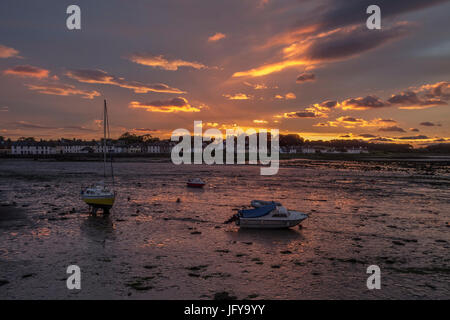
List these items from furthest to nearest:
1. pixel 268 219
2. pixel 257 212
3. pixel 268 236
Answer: pixel 257 212
pixel 268 219
pixel 268 236

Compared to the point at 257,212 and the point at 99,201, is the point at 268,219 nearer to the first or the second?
the point at 257,212

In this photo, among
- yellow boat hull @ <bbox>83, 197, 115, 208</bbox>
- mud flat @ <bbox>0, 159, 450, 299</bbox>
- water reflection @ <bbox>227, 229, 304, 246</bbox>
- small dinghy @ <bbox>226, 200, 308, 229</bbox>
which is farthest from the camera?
yellow boat hull @ <bbox>83, 197, 115, 208</bbox>

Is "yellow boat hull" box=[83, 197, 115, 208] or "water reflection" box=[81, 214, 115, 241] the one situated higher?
"yellow boat hull" box=[83, 197, 115, 208]

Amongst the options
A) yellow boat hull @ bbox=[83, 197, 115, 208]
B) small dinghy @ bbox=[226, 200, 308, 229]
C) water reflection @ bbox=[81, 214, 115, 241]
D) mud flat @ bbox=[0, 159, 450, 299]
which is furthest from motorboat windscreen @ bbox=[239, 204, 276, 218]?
yellow boat hull @ bbox=[83, 197, 115, 208]

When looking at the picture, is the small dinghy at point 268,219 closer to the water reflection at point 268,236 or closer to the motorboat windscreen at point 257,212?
the motorboat windscreen at point 257,212

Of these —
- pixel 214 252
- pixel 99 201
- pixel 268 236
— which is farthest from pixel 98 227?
pixel 268 236

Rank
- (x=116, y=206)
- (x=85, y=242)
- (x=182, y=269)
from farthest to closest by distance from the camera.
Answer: (x=116, y=206) → (x=85, y=242) → (x=182, y=269)

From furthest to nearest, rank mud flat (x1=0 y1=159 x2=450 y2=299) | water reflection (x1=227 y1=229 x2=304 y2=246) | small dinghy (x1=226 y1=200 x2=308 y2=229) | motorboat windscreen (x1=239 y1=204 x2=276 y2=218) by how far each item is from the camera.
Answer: motorboat windscreen (x1=239 y1=204 x2=276 y2=218), small dinghy (x1=226 y1=200 x2=308 y2=229), water reflection (x1=227 y1=229 x2=304 y2=246), mud flat (x1=0 y1=159 x2=450 y2=299)

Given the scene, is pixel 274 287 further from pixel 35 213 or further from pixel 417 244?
pixel 35 213

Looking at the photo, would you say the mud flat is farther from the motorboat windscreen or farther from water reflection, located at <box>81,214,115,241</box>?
the motorboat windscreen

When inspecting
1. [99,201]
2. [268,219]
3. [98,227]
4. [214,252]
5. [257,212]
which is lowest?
[214,252]
